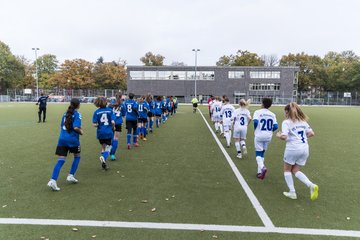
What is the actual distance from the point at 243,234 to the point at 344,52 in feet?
341

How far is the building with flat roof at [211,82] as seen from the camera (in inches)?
2694

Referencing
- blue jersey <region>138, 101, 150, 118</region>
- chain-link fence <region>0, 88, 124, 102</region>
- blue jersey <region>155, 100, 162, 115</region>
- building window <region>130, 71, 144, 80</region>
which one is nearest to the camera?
blue jersey <region>138, 101, 150, 118</region>

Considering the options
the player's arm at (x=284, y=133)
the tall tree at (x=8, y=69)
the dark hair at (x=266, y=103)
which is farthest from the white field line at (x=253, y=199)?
the tall tree at (x=8, y=69)

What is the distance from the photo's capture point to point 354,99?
6881 cm

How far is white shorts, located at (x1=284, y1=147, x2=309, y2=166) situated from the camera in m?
5.01

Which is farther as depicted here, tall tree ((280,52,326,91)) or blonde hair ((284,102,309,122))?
tall tree ((280,52,326,91))

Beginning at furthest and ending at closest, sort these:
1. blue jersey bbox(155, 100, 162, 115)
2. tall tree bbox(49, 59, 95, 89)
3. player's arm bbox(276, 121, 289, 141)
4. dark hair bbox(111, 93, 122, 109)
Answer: tall tree bbox(49, 59, 95, 89), blue jersey bbox(155, 100, 162, 115), dark hair bbox(111, 93, 122, 109), player's arm bbox(276, 121, 289, 141)

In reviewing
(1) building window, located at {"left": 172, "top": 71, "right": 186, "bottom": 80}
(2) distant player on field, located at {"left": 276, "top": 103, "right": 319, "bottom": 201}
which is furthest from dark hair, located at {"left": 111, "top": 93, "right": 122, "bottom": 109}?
(1) building window, located at {"left": 172, "top": 71, "right": 186, "bottom": 80}

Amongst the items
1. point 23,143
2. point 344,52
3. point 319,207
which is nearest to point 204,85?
point 344,52

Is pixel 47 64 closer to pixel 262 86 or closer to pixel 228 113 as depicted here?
pixel 262 86

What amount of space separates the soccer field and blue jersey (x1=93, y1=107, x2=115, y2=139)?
94 centimetres

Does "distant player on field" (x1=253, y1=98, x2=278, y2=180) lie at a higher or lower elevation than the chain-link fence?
lower

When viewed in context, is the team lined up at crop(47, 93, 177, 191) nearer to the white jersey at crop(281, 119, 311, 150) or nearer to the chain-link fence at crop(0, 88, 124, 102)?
the white jersey at crop(281, 119, 311, 150)

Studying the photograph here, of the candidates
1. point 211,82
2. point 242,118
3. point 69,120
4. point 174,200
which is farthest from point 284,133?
point 211,82
